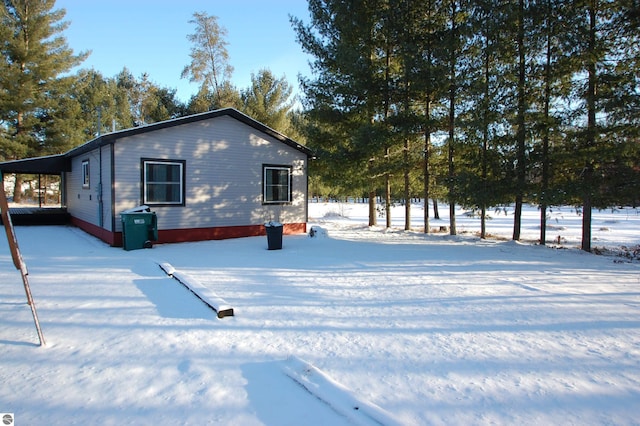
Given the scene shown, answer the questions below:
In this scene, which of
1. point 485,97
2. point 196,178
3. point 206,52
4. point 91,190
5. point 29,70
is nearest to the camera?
point 485,97

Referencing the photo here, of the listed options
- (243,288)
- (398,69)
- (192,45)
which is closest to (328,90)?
(398,69)

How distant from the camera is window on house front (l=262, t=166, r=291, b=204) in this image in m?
12.2

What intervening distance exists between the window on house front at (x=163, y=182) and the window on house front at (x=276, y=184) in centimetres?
274

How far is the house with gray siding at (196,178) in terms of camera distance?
977 centimetres

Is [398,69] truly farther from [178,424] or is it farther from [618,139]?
[178,424]

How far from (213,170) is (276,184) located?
2289mm

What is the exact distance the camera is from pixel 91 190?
38.6 feet

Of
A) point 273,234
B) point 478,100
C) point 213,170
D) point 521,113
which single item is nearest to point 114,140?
point 213,170

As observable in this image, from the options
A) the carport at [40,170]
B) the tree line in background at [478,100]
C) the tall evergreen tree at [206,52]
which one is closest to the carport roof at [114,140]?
the carport at [40,170]

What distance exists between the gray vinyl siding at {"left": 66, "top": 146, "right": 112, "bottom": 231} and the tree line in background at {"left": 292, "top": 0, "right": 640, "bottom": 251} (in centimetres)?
696

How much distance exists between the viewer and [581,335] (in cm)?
385

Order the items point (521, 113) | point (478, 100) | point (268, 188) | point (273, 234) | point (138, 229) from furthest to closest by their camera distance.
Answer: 1. point (268, 188)
2. point (478, 100)
3. point (521, 113)
4. point (273, 234)
5. point (138, 229)

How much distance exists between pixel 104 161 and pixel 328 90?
8115 mm

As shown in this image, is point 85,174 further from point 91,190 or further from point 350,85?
point 350,85
